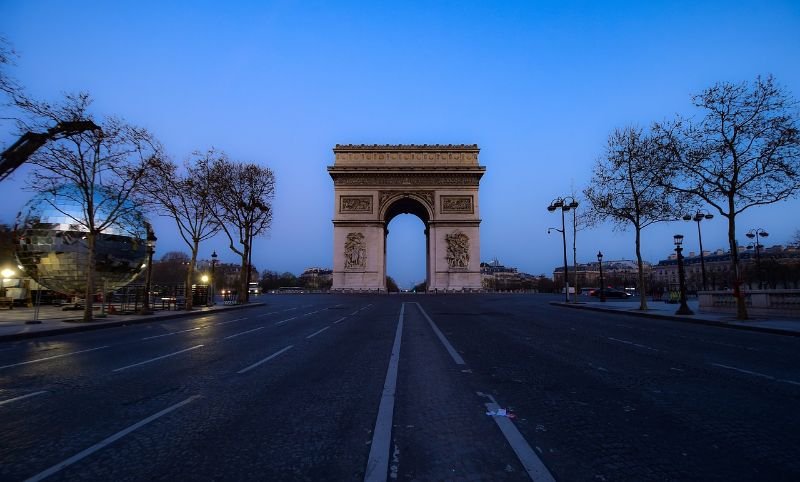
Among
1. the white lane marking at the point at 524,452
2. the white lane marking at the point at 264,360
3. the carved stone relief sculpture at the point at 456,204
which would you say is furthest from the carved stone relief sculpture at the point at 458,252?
the white lane marking at the point at 524,452

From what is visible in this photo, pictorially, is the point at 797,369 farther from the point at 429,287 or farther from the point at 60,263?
the point at 429,287

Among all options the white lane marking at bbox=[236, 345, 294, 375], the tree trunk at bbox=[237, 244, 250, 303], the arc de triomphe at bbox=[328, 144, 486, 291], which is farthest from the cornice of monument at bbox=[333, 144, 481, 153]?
the white lane marking at bbox=[236, 345, 294, 375]

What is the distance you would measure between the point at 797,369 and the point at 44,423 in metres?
11.2

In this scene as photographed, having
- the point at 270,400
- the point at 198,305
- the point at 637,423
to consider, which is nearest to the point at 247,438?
the point at 270,400

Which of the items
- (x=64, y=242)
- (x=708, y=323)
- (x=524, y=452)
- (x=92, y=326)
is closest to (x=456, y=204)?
(x=708, y=323)

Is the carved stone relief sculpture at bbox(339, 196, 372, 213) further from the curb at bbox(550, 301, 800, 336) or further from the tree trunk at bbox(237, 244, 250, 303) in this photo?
the curb at bbox(550, 301, 800, 336)

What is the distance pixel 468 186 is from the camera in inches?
2399

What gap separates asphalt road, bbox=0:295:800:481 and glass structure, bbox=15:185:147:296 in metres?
16.4

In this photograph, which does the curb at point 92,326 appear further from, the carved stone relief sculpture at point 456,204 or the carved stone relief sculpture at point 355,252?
the carved stone relief sculpture at point 456,204

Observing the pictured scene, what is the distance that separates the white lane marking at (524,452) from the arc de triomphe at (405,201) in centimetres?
5431

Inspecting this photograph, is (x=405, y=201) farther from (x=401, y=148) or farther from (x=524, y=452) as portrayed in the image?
(x=524, y=452)

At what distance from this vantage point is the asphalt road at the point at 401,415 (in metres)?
3.45

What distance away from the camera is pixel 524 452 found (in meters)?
3.69

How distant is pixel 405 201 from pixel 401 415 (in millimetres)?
59592
